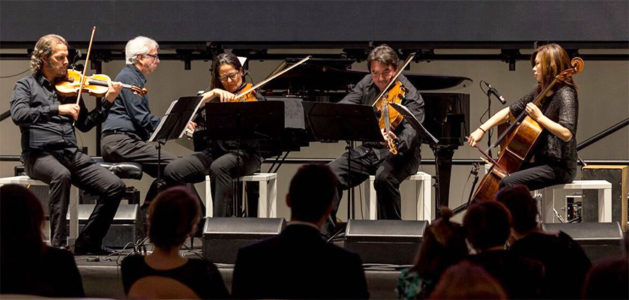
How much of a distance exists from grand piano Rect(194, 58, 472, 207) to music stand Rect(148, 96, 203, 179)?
0.97 metres

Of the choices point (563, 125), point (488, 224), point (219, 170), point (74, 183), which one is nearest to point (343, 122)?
point (219, 170)

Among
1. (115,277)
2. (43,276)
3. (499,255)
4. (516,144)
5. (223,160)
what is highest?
(516,144)

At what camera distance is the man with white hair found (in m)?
5.94

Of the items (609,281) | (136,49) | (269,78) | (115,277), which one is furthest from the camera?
(269,78)

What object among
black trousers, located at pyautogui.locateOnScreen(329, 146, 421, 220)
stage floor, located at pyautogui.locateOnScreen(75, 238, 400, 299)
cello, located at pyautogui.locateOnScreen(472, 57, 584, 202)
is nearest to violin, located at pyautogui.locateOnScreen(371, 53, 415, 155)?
black trousers, located at pyautogui.locateOnScreen(329, 146, 421, 220)

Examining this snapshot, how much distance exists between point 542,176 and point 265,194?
68.8 inches

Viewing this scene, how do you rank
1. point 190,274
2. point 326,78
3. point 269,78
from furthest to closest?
1. point 326,78
2. point 269,78
3. point 190,274

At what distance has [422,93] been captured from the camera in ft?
21.3

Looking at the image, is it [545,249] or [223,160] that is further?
[223,160]

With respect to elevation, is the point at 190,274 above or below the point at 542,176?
below

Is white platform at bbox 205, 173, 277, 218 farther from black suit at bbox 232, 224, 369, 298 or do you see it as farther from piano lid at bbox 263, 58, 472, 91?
black suit at bbox 232, 224, 369, 298

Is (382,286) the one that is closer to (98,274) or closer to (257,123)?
(257,123)

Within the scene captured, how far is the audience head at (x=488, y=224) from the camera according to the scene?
10.0 feet

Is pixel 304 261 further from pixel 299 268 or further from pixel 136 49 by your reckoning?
pixel 136 49
